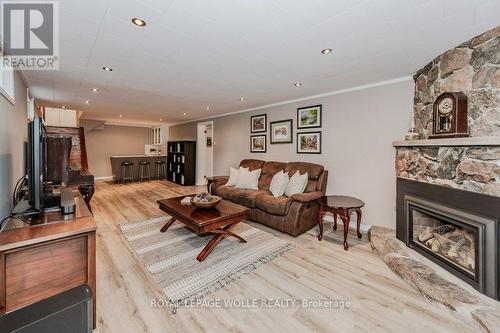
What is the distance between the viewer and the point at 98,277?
217cm

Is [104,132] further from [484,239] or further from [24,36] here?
[484,239]

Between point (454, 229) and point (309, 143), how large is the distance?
94.7 inches

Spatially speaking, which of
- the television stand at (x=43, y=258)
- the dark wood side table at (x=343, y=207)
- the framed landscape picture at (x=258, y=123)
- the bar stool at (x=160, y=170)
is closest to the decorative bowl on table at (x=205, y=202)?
the television stand at (x=43, y=258)

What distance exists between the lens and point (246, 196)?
385cm

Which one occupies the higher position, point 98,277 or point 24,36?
point 24,36

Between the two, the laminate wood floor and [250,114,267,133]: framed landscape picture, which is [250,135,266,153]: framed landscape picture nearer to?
[250,114,267,133]: framed landscape picture

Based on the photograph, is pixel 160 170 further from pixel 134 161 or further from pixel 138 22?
pixel 138 22

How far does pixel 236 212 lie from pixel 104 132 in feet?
26.2

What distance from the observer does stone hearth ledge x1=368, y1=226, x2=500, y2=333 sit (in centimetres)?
162

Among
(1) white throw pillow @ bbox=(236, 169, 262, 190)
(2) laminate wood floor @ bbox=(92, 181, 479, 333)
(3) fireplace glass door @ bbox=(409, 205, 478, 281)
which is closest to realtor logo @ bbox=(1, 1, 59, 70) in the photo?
(2) laminate wood floor @ bbox=(92, 181, 479, 333)

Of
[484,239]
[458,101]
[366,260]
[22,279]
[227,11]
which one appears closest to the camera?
[22,279]

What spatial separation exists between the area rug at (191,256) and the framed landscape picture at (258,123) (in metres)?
2.46

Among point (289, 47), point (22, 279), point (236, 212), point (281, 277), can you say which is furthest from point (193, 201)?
point (289, 47)

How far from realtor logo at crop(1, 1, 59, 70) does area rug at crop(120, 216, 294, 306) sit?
238cm
